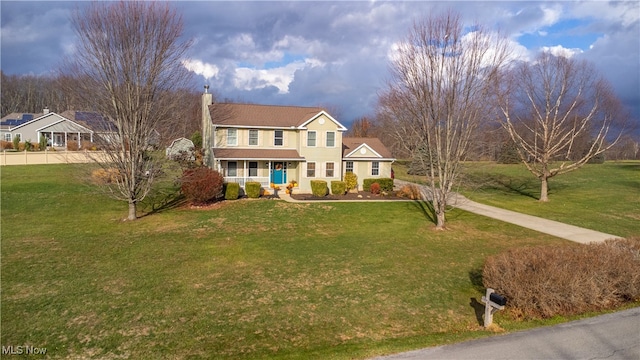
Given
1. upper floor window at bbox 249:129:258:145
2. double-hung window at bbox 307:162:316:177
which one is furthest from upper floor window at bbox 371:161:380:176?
upper floor window at bbox 249:129:258:145

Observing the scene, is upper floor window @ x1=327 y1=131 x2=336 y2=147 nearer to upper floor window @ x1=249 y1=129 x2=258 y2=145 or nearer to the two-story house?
the two-story house

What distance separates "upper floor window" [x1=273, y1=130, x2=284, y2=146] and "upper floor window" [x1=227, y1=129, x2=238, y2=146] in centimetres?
273

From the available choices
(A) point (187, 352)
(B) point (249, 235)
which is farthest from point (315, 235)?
(A) point (187, 352)

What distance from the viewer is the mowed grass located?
7996mm

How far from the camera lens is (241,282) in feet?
37.4

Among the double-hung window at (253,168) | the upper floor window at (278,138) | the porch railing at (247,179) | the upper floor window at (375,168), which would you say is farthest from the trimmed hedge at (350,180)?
the double-hung window at (253,168)

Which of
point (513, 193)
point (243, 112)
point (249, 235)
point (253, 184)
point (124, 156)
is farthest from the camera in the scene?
point (513, 193)

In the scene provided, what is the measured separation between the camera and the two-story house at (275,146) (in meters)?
27.6

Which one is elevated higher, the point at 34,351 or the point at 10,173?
the point at 10,173

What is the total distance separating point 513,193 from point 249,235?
23.3 metres

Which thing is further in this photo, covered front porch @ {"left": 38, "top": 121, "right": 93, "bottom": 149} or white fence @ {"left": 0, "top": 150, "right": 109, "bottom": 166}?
covered front porch @ {"left": 38, "top": 121, "right": 93, "bottom": 149}

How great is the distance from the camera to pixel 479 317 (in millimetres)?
9242

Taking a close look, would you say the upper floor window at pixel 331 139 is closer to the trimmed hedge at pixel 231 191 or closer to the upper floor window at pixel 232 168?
the upper floor window at pixel 232 168

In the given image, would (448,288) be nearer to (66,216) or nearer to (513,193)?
(66,216)
